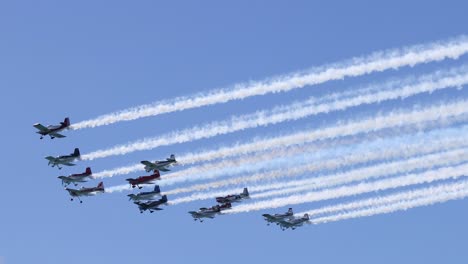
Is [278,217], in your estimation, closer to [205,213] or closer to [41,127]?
[205,213]

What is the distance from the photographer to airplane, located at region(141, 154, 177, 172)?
81.1 metres

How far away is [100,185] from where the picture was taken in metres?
88.9

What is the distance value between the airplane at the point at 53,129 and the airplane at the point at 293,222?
54.5 ft

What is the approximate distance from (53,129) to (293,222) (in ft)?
58.1

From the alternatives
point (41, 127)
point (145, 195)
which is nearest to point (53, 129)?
point (41, 127)

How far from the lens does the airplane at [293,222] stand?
85438 millimetres

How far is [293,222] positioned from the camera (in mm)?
87062

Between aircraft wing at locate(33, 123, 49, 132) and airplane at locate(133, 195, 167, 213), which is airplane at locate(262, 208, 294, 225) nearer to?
airplane at locate(133, 195, 167, 213)

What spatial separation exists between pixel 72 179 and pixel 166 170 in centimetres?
1036

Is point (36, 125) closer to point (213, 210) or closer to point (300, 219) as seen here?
point (213, 210)

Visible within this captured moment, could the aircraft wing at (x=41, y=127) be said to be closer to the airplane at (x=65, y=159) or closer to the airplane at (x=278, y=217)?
the airplane at (x=65, y=159)

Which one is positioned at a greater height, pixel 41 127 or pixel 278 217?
pixel 41 127

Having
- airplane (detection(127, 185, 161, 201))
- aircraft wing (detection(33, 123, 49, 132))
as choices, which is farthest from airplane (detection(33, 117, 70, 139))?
airplane (detection(127, 185, 161, 201))

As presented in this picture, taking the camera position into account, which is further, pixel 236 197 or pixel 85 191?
pixel 85 191
